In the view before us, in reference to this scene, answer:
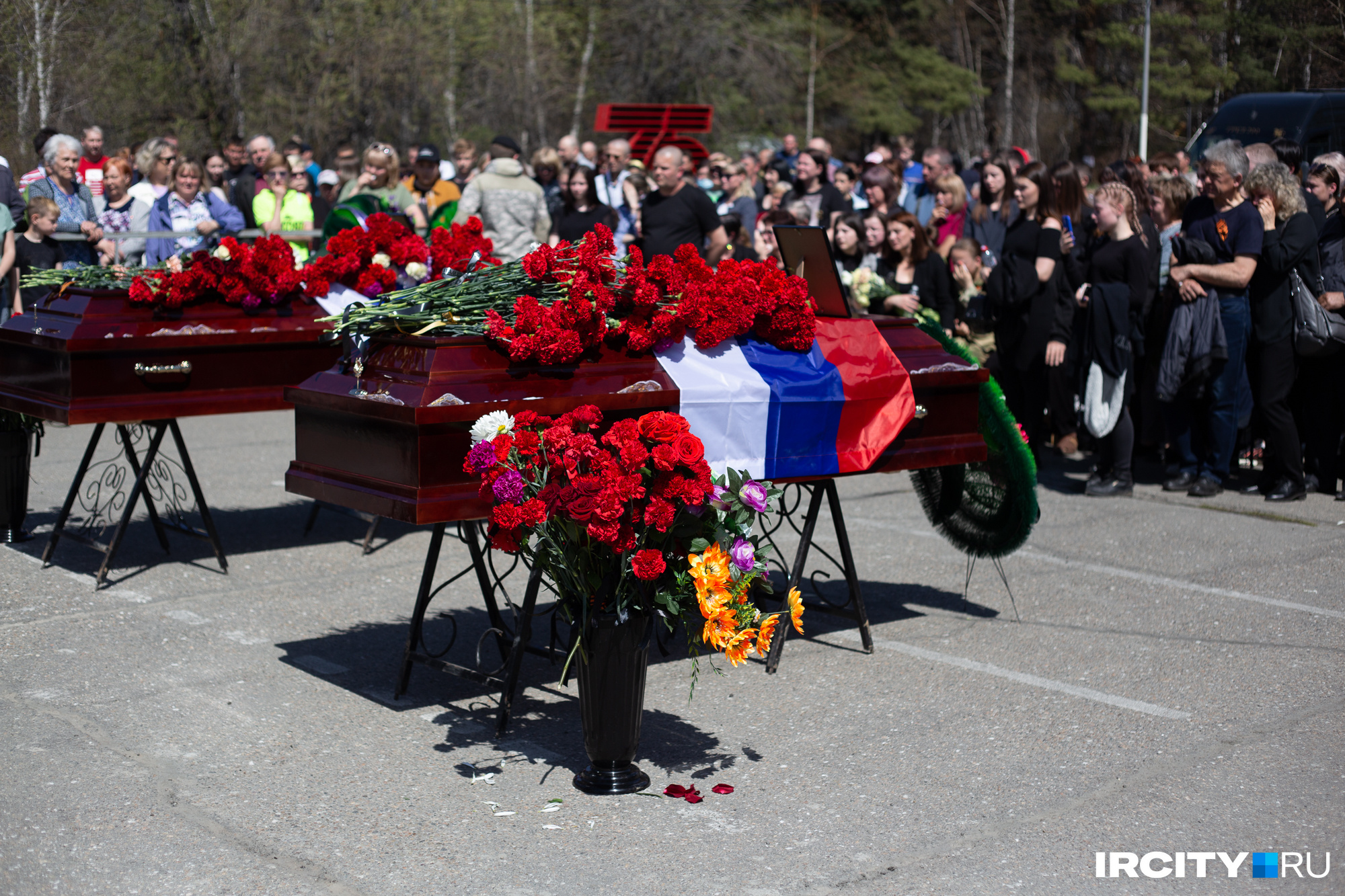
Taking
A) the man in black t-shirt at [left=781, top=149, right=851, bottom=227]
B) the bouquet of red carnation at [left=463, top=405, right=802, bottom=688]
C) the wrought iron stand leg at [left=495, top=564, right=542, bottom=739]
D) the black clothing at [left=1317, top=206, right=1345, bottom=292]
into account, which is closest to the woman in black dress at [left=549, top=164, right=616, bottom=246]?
the man in black t-shirt at [left=781, top=149, right=851, bottom=227]

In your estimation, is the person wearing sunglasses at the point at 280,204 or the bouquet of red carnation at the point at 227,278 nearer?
the bouquet of red carnation at the point at 227,278

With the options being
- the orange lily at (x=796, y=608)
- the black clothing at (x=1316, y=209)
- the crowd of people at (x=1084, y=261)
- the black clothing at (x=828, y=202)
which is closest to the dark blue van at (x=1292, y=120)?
the black clothing at (x=828, y=202)

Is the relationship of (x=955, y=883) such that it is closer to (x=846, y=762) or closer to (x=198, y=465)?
(x=846, y=762)

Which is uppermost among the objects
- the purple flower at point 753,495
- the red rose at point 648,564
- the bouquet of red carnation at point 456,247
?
the bouquet of red carnation at point 456,247

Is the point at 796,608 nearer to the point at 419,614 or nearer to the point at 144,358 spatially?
the point at 419,614

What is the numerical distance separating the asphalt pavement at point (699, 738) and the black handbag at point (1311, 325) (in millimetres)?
1673

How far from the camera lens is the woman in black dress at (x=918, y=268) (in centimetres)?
940

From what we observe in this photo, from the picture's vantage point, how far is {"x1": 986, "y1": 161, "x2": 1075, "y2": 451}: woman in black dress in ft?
30.1

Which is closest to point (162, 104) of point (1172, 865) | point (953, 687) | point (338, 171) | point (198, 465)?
point (338, 171)

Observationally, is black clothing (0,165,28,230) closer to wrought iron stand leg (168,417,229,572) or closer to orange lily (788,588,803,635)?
wrought iron stand leg (168,417,229,572)

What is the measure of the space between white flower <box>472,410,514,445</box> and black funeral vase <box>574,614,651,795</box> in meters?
0.64

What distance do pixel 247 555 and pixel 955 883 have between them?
4.80 metres

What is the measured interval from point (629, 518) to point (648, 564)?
0.15 m

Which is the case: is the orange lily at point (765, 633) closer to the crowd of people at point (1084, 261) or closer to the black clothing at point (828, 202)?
the crowd of people at point (1084, 261)
